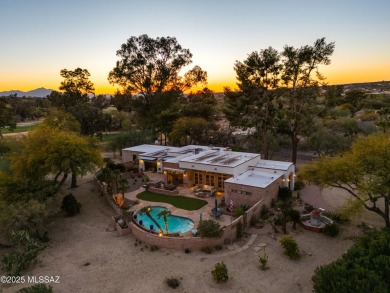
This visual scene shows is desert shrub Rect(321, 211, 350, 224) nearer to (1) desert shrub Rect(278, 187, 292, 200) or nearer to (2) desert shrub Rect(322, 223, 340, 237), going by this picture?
(2) desert shrub Rect(322, 223, 340, 237)

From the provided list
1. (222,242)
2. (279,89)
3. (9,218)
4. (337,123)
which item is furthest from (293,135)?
(9,218)

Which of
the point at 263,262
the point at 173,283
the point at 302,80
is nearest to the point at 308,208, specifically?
the point at 263,262

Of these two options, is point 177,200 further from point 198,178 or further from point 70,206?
point 70,206

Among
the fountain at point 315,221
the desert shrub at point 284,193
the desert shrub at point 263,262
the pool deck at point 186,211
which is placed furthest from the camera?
the desert shrub at point 284,193

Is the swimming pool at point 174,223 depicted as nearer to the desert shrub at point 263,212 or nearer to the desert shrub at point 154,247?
the desert shrub at point 154,247

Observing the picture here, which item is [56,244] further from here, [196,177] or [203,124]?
[203,124]

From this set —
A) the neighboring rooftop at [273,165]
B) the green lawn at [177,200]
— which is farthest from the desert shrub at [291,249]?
the neighboring rooftop at [273,165]
